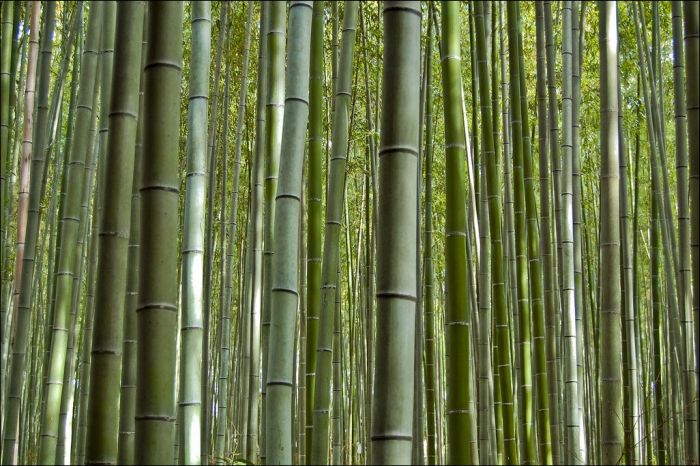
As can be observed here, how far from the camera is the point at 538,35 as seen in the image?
3.44 metres

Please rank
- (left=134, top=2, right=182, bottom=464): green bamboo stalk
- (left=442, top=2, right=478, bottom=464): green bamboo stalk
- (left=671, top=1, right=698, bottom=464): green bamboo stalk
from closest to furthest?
(left=134, top=2, right=182, bottom=464): green bamboo stalk < (left=442, top=2, right=478, bottom=464): green bamboo stalk < (left=671, top=1, right=698, bottom=464): green bamboo stalk

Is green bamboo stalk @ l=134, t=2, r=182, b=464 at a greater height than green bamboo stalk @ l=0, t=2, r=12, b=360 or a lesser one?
lesser

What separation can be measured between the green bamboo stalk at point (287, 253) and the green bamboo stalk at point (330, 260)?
0.52 meters

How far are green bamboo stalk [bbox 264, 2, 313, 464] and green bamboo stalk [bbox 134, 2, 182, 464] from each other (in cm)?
56

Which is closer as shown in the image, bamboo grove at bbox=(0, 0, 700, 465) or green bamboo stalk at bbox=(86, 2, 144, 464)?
bamboo grove at bbox=(0, 0, 700, 465)

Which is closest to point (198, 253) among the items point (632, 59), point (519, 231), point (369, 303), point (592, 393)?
point (519, 231)

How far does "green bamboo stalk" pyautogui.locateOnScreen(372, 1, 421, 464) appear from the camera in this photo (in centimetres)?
131

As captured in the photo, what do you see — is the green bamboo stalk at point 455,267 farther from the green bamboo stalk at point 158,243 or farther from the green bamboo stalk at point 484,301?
the green bamboo stalk at point 484,301

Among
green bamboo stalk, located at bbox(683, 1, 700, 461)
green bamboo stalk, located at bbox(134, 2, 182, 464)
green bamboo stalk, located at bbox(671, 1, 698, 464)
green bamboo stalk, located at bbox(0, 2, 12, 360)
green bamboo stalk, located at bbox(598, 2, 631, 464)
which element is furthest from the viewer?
green bamboo stalk, located at bbox(0, 2, 12, 360)

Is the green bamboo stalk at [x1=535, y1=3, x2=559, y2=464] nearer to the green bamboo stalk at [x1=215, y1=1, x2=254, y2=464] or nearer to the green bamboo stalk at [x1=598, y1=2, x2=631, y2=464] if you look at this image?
the green bamboo stalk at [x1=598, y1=2, x2=631, y2=464]

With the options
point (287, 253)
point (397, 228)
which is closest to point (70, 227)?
point (287, 253)

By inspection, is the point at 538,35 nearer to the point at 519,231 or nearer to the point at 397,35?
the point at 519,231

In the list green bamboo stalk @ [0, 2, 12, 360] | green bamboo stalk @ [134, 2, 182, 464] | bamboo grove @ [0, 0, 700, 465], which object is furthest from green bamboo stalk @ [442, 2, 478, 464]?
green bamboo stalk @ [0, 2, 12, 360]

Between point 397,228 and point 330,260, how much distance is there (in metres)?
1.23
